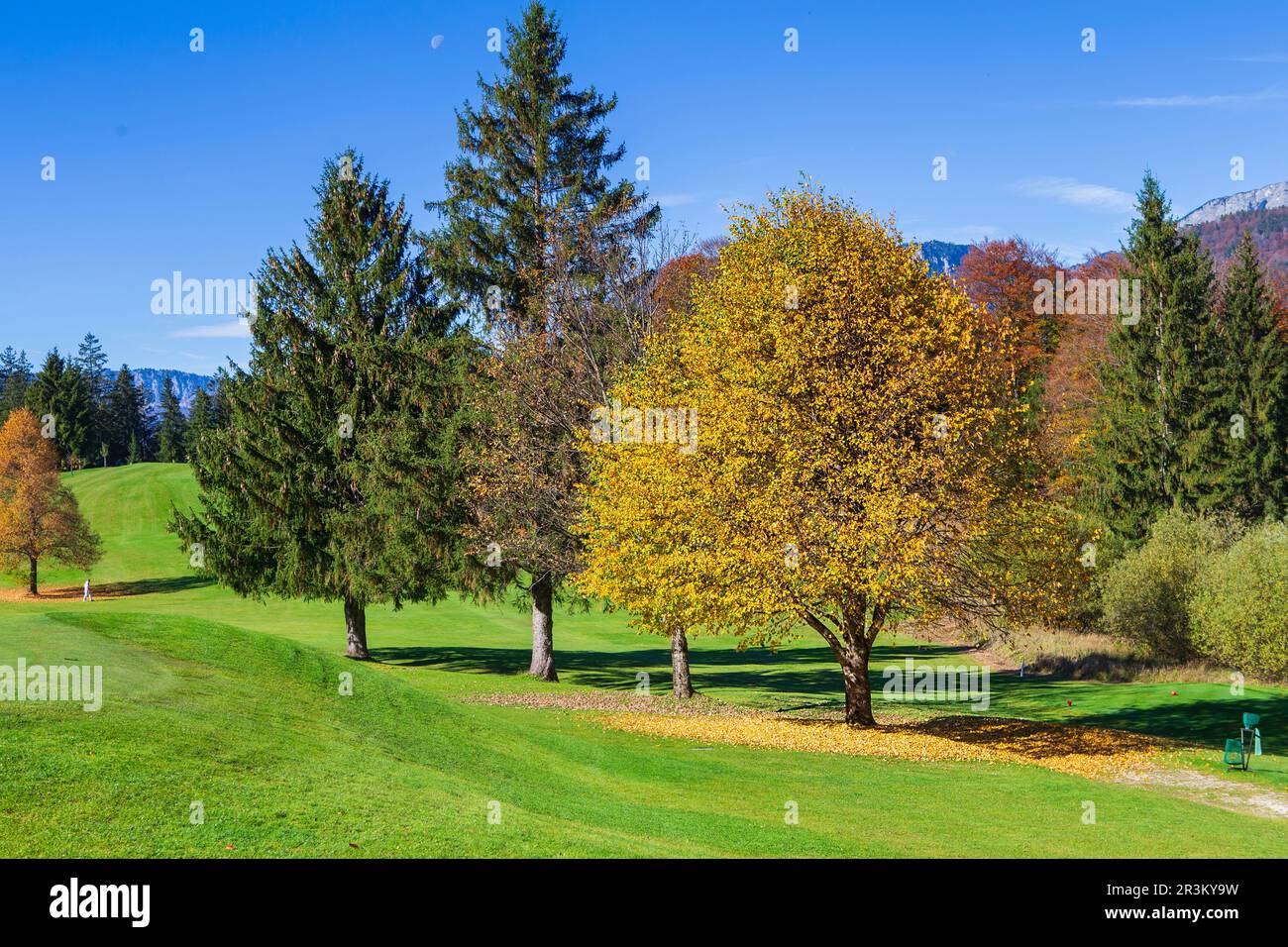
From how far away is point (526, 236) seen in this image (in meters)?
38.2

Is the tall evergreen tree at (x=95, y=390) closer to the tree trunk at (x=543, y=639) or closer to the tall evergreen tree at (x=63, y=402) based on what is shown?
the tall evergreen tree at (x=63, y=402)

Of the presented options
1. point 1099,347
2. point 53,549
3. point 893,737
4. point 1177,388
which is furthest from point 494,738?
point 53,549

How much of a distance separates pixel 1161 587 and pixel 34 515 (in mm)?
67464

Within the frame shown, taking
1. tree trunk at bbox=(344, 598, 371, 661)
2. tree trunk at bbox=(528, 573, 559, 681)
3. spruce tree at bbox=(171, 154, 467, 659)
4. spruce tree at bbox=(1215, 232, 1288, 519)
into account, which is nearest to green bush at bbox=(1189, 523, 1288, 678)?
spruce tree at bbox=(1215, 232, 1288, 519)

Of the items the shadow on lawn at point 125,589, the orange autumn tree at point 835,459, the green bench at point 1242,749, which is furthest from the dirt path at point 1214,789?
the shadow on lawn at point 125,589

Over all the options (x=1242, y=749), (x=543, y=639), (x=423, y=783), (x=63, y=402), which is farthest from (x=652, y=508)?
(x=63, y=402)

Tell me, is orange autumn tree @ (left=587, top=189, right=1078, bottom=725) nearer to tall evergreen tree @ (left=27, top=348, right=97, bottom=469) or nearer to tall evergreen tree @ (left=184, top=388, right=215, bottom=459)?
tall evergreen tree @ (left=27, top=348, right=97, bottom=469)

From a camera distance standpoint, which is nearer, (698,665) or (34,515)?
(698,665)

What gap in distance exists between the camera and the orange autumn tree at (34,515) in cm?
6494

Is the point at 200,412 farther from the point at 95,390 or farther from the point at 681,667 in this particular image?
the point at 681,667

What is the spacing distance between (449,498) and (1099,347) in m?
46.1

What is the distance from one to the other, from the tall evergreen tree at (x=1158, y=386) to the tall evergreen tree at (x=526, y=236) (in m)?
29.8

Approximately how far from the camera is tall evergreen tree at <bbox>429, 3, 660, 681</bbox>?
32938 mm
